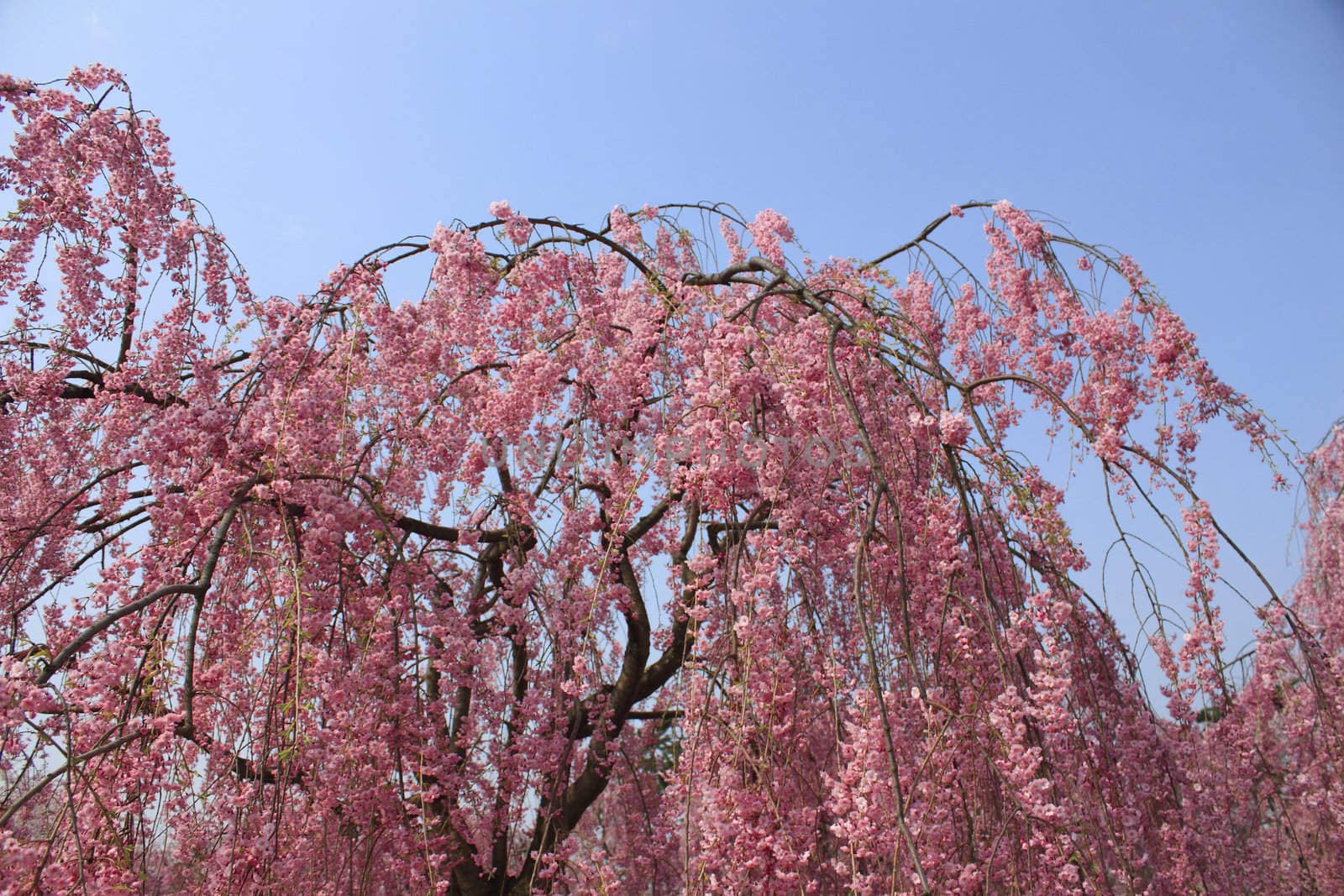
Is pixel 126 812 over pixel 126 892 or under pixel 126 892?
over

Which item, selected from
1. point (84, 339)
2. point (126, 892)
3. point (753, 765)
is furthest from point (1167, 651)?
point (84, 339)

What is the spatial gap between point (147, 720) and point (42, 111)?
2.32 metres

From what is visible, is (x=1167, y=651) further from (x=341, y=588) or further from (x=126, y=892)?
(x=126, y=892)

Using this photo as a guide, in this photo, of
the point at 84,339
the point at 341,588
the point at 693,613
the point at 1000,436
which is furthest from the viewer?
the point at 1000,436

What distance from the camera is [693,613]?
91.2 inches

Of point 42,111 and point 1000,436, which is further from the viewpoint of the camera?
point 1000,436

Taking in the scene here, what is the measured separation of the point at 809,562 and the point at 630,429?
0.97m

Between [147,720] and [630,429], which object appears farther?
[630,429]

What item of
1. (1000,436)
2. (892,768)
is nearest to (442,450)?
(892,768)

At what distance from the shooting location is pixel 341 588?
A: 2.59m

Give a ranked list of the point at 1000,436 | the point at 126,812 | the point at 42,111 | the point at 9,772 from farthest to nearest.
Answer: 1. the point at 1000,436
2. the point at 42,111
3. the point at 9,772
4. the point at 126,812

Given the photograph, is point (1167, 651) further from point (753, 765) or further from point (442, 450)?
point (442, 450)

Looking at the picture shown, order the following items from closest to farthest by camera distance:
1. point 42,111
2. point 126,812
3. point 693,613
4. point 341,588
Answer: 1. point 126,812
2. point 693,613
3. point 341,588
4. point 42,111

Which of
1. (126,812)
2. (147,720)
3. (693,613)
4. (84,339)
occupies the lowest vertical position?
(126,812)
